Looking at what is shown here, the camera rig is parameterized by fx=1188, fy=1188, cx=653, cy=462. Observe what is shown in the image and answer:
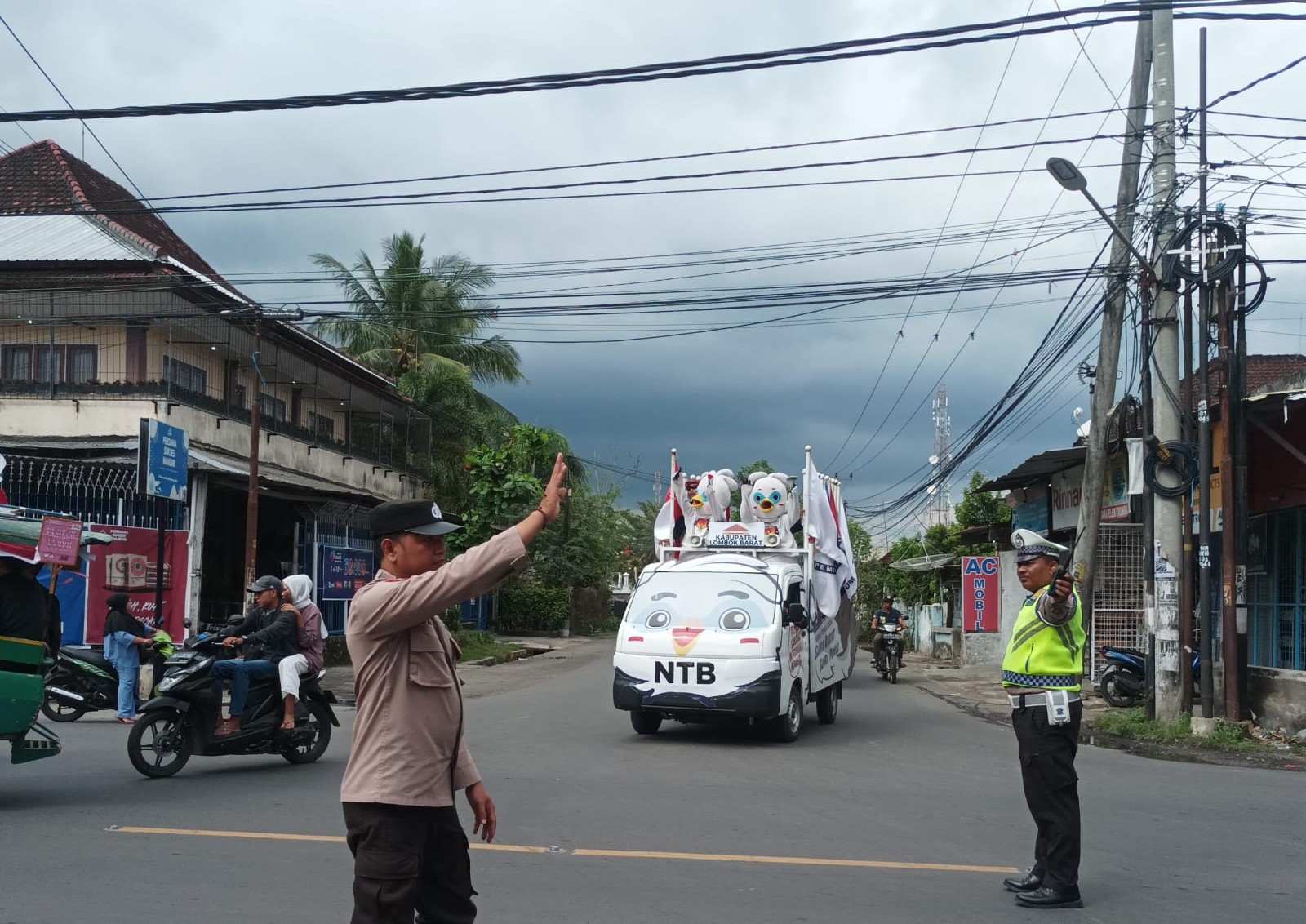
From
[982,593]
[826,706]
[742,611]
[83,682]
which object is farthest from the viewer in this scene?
[982,593]

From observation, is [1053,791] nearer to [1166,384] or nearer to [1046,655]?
[1046,655]

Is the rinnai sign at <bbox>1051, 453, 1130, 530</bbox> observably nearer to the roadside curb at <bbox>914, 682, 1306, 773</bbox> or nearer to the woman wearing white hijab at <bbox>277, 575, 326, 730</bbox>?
the roadside curb at <bbox>914, 682, 1306, 773</bbox>

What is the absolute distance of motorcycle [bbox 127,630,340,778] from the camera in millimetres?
9328

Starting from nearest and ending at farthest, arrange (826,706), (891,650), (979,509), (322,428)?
(826,706), (891,650), (322,428), (979,509)

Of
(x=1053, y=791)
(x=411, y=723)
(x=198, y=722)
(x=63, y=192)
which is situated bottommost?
(x=198, y=722)

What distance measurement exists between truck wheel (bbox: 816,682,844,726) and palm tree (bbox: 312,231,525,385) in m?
22.5

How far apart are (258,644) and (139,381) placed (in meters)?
14.5

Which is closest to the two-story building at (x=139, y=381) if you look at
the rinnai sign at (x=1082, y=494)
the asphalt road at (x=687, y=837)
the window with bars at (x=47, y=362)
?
the window with bars at (x=47, y=362)

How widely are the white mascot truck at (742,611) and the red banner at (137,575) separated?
7.75m

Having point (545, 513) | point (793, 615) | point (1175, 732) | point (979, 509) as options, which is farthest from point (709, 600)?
point (979, 509)

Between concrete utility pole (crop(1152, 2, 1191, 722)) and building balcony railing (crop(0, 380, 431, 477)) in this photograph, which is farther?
building balcony railing (crop(0, 380, 431, 477))

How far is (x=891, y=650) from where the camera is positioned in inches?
932

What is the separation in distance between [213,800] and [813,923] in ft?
16.0

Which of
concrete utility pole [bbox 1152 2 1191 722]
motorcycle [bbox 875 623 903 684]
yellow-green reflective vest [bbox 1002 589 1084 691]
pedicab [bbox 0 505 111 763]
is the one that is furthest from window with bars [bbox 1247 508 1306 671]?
pedicab [bbox 0 505 111 763]
